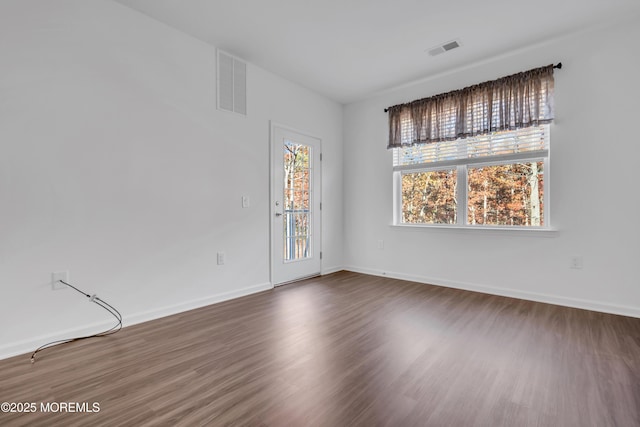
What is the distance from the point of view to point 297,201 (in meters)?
4.44

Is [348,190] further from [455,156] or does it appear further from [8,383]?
[8,383]

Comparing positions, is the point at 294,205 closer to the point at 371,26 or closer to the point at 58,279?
the point at 371,26

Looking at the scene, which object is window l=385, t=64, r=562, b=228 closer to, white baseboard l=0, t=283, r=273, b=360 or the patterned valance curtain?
the patterned valance curtain

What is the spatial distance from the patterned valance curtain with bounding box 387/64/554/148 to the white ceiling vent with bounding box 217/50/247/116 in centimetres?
220

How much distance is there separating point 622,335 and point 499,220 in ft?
5.20

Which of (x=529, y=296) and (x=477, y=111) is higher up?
(x=477, y=111)

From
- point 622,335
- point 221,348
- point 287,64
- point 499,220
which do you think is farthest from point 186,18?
point 622,335

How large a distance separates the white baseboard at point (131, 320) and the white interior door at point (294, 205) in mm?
514

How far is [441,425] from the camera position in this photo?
146 cm

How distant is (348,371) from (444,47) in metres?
3.47

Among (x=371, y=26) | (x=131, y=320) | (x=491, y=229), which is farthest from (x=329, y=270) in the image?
(x=371, y=26)

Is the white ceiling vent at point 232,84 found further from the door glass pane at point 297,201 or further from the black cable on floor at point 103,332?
the black cable on floor at point 103,332

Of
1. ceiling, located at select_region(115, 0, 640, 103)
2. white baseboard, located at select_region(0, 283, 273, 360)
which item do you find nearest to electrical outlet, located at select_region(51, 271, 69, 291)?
white baseboard, located at select_region(0, 283, 273, 360)

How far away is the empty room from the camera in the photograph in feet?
5.94
